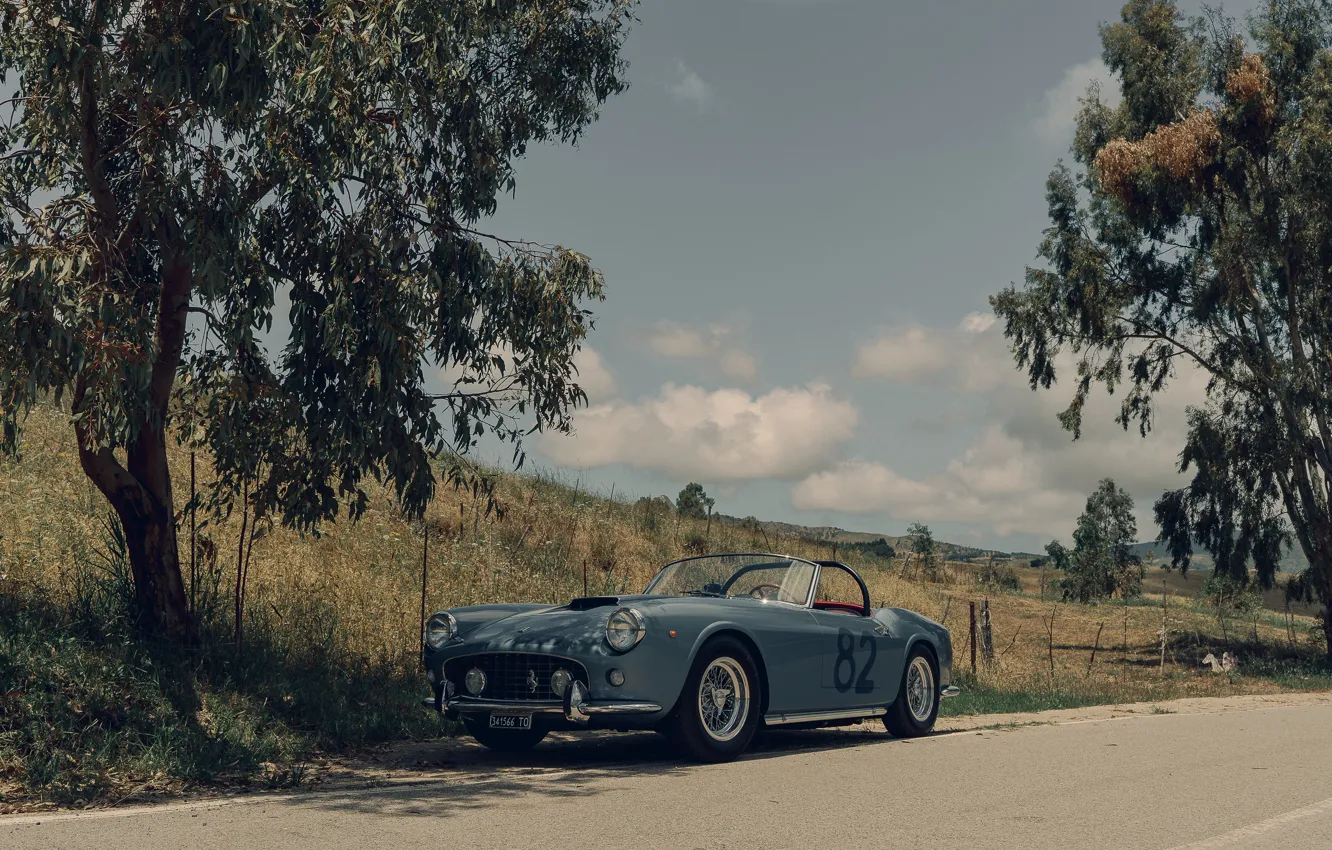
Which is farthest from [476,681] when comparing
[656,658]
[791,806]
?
[791,806]

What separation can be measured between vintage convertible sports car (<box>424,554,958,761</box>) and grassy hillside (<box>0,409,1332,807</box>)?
4.66 feet

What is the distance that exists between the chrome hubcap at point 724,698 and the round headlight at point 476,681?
1551mm

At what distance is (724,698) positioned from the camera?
28.2 feet

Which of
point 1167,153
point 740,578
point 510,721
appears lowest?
point 510,721

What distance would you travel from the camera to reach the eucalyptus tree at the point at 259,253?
8047mm

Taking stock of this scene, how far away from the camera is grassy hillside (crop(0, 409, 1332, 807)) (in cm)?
787

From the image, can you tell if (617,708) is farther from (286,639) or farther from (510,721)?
(286,639)

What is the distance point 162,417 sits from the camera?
9828 mm

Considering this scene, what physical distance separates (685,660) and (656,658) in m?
0.26

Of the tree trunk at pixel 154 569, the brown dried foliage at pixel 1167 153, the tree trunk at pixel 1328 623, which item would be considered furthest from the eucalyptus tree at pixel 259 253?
the tree trunk at pixel 1328 623

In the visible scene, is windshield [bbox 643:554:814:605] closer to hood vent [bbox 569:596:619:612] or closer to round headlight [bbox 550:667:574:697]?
hood vent [bbox 569:596:619:612]

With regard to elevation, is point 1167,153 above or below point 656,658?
above

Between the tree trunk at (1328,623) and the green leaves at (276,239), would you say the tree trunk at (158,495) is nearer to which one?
the green leaves at (276,239)

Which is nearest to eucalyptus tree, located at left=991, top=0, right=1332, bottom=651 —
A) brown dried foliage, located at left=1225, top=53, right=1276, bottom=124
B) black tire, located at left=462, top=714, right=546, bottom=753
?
brown dried foliage, located at left=1225, top=53, right=1276, bottom=124
